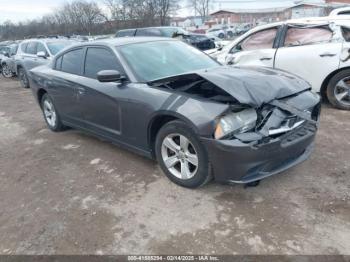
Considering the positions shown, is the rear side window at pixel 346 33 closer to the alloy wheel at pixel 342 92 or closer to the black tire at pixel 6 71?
the alloy wheel at pixel 342 92

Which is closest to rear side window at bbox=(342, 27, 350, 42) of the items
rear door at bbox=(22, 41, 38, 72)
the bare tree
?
rear door at bbox=(22, 41, 38, 72)

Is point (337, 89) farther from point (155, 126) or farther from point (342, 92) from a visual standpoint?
point (155, 126)

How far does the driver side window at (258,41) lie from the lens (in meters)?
6.60

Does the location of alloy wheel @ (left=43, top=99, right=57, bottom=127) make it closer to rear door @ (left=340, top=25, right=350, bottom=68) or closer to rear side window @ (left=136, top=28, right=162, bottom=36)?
rear door @ (left=340, top=25, right=350, bottom=68)

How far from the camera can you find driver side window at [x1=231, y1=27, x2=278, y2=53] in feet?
21.7

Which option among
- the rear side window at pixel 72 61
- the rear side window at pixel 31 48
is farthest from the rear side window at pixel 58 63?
the rear side window at pixel 31 48

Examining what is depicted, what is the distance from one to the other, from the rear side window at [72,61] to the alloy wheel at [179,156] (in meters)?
2.08

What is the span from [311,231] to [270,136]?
88cm

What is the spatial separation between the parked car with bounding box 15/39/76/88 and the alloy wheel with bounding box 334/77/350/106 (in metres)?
7.69

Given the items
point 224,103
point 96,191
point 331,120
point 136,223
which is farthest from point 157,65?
point 331,120

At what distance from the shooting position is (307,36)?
244 inches

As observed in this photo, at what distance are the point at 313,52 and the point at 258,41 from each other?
1.20 m

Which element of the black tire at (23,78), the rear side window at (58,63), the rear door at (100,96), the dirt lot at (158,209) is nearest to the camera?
the dirt lot at (158,209)

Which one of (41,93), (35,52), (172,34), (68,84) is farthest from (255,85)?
(172,34)
